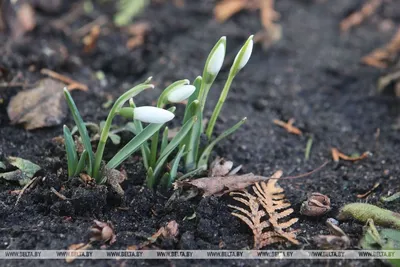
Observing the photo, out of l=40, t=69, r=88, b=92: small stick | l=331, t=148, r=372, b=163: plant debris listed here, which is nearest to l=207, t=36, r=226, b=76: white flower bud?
l=331, t=148, r=372, b=163: plant debris

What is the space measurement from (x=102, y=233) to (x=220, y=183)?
525 mm

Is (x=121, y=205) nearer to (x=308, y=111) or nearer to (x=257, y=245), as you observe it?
(x=257, y=245)

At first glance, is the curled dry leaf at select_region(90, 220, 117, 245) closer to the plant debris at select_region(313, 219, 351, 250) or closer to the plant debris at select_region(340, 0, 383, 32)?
the plant debris at select_region(313, 219, 351, 250)

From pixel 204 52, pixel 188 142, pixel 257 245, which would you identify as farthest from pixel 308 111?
pixel 257 245

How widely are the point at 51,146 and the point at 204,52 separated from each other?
1.43 metres

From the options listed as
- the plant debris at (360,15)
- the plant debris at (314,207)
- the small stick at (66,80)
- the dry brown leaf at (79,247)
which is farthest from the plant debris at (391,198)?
the plant debris at (360,15)

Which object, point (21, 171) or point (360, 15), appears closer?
point (21, 171)

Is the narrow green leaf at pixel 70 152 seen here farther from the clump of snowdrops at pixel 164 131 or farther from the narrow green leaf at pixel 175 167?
the narrow green leaf at pixel 175 167

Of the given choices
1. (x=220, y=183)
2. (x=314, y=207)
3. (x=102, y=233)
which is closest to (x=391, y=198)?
(x=314, y=207)

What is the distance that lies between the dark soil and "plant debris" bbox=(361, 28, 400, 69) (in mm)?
80

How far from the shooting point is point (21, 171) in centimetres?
207

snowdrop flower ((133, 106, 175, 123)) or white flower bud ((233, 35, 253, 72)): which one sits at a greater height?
white flower bud ((233, 35, 253, 72))

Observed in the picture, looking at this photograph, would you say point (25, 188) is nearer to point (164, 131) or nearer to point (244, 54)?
point (164, 131)

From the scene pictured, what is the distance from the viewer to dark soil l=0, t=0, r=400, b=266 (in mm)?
1903
